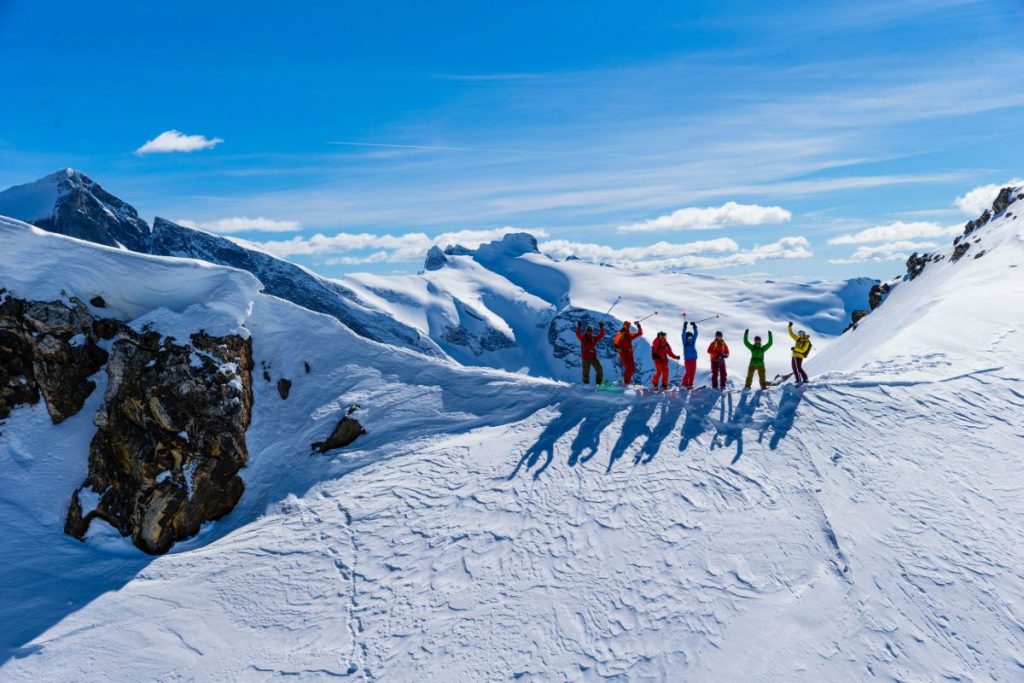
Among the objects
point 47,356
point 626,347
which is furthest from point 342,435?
point 626,347

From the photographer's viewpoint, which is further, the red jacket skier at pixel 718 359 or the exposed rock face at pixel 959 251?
the exposed rock face at pixel 959 251

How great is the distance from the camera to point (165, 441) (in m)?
16.3

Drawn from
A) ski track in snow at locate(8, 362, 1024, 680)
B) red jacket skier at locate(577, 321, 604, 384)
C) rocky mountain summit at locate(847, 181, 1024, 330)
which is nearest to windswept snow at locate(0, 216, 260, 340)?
ski track in snow at locate(8, 362, 1024, 680)

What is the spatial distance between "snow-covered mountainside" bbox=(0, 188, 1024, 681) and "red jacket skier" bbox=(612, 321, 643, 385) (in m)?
1.42

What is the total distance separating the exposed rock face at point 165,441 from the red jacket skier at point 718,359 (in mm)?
14252

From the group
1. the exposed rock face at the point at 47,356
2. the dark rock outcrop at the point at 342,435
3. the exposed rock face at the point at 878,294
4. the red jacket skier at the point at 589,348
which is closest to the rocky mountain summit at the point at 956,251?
the exposed rock face at the point at 878,294

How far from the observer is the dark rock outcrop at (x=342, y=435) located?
17.8 metres

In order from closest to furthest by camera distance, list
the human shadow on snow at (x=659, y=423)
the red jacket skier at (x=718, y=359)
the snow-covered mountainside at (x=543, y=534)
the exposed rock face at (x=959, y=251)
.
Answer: the snow-covered mountainside at (x=543, y=534) → the human shadow on snow at (x=659, y=423) → the red jacket skier at (x=718, y=359) → the exposed rock face at (x=959, y=251)

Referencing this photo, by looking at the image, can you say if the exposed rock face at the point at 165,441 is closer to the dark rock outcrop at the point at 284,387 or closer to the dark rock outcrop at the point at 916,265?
the dark rock outcrop at the point at 284,387

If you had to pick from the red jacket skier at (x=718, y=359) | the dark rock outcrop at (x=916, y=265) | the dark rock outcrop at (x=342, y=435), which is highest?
the dark rock outcrop at (x=916, y=265)

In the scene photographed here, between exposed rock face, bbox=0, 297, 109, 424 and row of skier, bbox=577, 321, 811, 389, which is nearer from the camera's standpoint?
exposed rock face, bbox=0, 297, 109, 424

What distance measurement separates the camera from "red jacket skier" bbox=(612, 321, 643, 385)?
1828 cm

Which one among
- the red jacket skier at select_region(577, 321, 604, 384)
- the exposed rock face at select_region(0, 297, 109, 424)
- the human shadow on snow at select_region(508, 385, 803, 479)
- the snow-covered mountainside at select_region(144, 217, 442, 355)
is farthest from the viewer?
the snow-covered mountainside at select_region(144, 217, 442, 355)

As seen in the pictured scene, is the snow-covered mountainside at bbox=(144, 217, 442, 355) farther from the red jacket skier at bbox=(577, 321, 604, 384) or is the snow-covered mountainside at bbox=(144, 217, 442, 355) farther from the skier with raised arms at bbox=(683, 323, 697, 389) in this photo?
the skier with raised arms at bbox=(683, 323, 697, 389)
